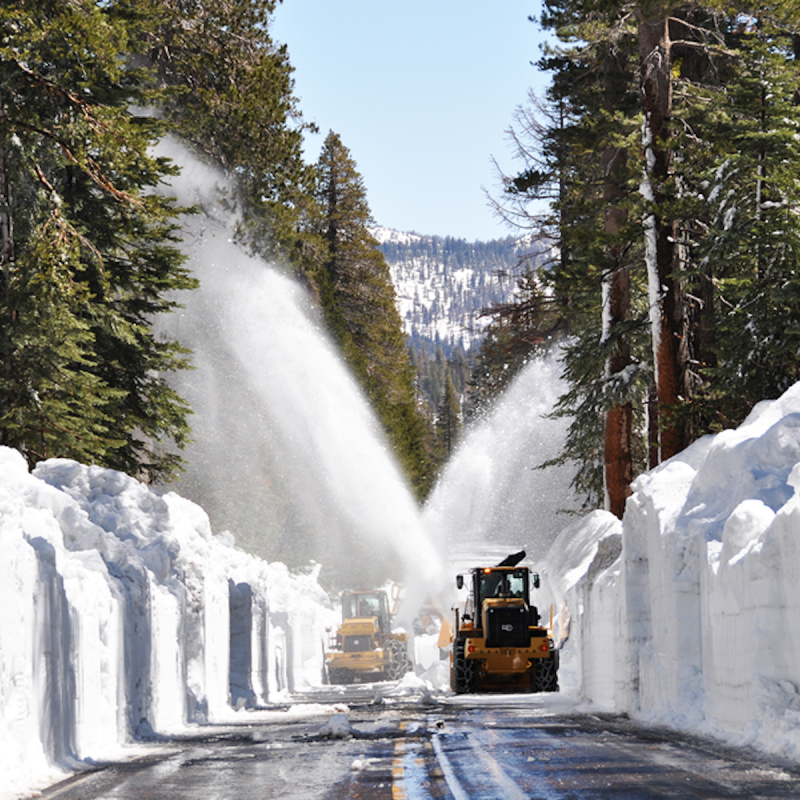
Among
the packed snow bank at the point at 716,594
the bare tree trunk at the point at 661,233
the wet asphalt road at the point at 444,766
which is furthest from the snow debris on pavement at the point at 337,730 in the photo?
the bare tree trunk at the point at 661,233

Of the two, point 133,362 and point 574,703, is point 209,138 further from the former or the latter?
point 574,703

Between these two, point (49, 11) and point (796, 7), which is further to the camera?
point (49, 11)

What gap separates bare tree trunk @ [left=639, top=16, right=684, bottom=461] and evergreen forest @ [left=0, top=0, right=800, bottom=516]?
41 mm

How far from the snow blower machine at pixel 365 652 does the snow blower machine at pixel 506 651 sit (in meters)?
14.2

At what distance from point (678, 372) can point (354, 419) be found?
106 ft

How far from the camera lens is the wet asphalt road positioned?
7648mm

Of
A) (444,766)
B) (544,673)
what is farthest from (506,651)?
(444,766)

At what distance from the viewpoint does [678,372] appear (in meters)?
19.1

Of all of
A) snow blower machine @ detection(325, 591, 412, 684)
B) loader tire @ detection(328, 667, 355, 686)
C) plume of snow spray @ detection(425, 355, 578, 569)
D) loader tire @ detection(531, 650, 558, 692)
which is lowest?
loader tire @ detection(328, 667, 355, 686)

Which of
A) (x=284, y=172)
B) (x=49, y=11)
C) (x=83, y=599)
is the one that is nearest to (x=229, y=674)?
(x=83, y=599)

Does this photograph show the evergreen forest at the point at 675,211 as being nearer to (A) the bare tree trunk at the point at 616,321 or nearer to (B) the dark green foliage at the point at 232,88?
(A) the bare tree trunk at the point at 616,321

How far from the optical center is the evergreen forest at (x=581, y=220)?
15.9 m

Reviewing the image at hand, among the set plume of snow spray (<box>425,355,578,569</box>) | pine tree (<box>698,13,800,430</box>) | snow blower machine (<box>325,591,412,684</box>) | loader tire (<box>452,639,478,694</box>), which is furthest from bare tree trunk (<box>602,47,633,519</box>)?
plume of snow spray (<box>425,355,578,569</box>)

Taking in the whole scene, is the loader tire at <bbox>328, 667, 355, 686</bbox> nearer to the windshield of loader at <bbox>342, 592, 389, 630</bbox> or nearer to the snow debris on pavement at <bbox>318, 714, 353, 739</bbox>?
the windshield of loader at <bbox>342, 592, 389, 630</bbox>
